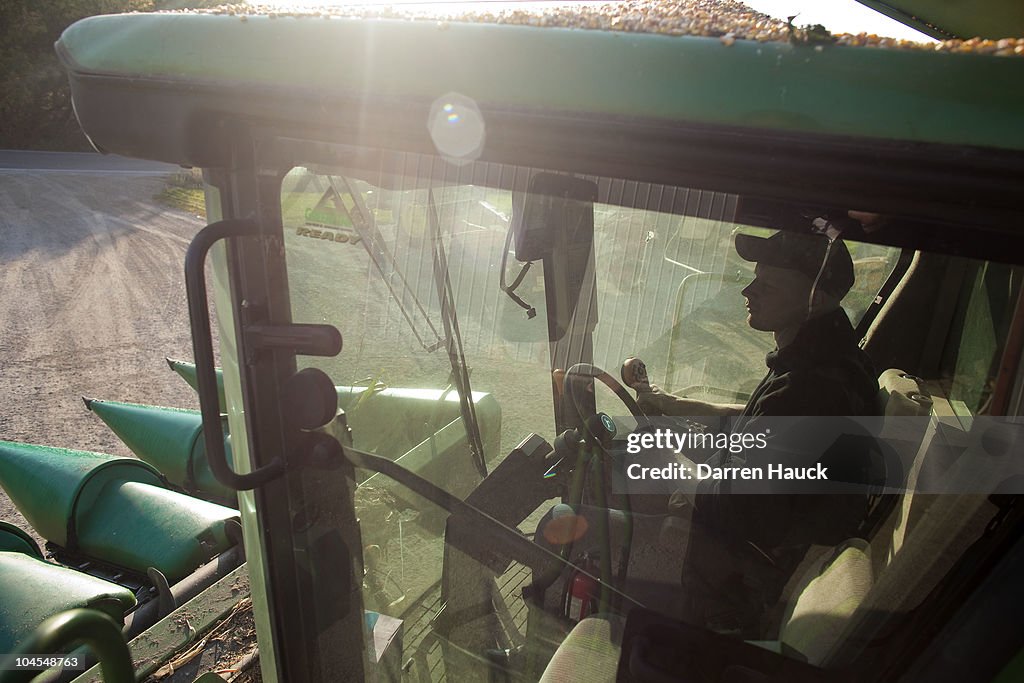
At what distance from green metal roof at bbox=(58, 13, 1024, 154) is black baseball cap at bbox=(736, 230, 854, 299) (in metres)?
0.31

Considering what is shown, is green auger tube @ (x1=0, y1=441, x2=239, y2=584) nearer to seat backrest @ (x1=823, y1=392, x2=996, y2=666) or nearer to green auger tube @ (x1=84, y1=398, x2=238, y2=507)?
green auger tube @ (x1=84, y1=398, x2=238, y2=507)

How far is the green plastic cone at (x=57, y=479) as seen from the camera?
11.5 feet

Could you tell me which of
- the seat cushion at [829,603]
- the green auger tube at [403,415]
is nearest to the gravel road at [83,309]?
the green auger tube at [403,415]

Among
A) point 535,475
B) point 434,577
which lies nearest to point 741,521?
point 535,475

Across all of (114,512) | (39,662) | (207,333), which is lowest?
(114,512)

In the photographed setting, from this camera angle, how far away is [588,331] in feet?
6.28

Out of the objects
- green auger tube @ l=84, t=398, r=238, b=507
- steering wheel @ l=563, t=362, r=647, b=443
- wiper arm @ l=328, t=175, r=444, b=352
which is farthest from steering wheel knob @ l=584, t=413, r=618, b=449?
green auger tube @ l=84, t=398, r=238, b=507

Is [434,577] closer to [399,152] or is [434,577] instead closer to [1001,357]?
[399,152]

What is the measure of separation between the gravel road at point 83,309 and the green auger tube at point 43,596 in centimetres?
305

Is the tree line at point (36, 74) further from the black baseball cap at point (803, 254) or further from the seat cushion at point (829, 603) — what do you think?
the seat cushion at point (829, 603)

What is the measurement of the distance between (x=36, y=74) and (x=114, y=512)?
2536cm

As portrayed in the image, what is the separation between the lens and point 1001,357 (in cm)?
146

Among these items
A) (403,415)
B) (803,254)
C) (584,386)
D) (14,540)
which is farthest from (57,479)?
(803,254)

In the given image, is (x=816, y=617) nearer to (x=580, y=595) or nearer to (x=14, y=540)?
(x=580, y=595)
